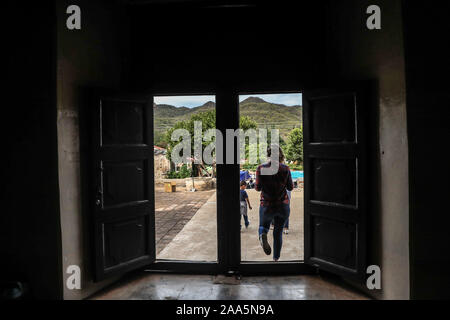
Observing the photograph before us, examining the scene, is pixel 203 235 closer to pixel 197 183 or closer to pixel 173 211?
pixel 173 211

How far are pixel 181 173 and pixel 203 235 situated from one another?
7842 mm

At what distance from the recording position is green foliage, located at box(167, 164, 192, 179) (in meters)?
13.0

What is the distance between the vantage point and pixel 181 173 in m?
13.2

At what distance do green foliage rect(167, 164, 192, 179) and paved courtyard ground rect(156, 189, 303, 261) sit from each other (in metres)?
3.80

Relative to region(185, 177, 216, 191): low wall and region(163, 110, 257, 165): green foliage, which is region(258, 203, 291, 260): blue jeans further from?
region(163, 110, 257, 165): green foliage

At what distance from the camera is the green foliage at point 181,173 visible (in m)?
13.0

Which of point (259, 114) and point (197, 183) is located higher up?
point (259, 114)

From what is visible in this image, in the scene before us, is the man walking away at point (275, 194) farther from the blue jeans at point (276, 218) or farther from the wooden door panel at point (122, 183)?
the wooden door panel at point (122, 183)

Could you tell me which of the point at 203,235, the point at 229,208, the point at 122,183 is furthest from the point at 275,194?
the point at 203,235

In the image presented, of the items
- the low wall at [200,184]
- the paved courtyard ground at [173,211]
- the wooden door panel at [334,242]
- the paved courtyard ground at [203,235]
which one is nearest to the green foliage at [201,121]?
the low wall at [200,184]

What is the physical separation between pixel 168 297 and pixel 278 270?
55.4 inches

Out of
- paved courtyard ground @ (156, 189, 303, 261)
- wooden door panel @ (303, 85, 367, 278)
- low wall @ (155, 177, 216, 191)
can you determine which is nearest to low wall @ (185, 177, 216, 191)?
low wall @ (155, 177, 216, 191)

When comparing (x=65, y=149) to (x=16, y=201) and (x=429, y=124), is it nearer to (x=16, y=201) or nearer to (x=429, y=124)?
(x=16, y=201)

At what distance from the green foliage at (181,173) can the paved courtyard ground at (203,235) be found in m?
3.80
